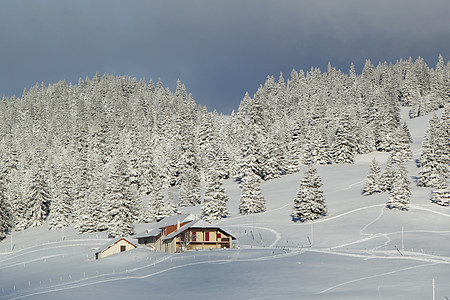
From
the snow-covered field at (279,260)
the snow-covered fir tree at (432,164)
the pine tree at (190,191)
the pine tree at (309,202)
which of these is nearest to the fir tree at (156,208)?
the snow-covered field at (279,260)

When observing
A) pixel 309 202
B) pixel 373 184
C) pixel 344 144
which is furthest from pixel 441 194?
pixel 344 144

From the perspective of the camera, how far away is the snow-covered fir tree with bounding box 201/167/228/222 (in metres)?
86.4

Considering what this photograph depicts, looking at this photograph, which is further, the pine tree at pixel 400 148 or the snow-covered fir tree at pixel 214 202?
the pine tree at pixel 400 148

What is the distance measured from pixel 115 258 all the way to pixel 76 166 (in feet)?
179

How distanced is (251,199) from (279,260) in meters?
35.1

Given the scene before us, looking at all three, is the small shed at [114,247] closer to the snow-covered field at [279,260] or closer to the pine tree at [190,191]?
the snow-covered field at [279,260]

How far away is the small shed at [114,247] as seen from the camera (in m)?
71.2

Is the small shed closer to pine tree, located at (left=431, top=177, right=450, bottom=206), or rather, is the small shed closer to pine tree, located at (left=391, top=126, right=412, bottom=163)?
pine tree, located at (left=431, top=177, right=450, bottom=206)

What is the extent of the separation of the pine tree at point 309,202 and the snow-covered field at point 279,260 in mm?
2239

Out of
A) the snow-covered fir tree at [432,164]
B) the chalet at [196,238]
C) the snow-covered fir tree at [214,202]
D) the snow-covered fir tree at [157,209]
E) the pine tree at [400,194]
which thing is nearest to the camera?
the chalet at [196,238]

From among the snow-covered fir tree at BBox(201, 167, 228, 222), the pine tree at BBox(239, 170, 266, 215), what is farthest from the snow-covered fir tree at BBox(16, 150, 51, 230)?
the pine tree at BBox(239, 170, 266, 215)

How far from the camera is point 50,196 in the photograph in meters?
113

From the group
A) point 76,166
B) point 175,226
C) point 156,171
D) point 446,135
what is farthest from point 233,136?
point 175,226

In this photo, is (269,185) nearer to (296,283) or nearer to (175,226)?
(175,226)
